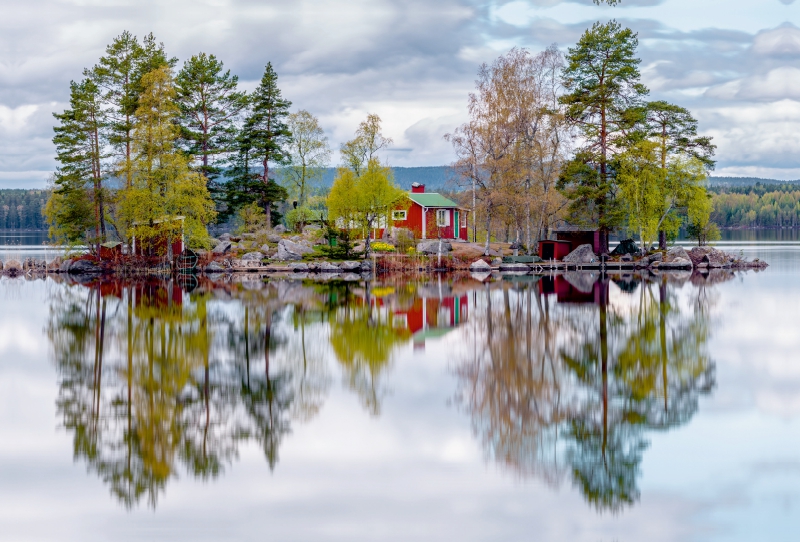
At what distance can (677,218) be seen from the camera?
52.6 m

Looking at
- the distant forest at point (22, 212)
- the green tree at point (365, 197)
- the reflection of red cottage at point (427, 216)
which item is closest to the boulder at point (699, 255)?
the reflection of red cottage at point (427, 216)

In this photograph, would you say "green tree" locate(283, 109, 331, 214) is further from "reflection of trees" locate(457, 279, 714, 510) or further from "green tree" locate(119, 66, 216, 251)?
"reflection of trees" locate(457, 279, 714, 510)

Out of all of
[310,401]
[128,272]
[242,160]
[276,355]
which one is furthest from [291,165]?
[310,401]

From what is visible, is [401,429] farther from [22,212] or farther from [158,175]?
[22,212]

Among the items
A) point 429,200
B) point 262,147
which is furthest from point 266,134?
point 429,200

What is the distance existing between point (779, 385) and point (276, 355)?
1025cm

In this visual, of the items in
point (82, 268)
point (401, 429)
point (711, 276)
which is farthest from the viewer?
point (82, 268)

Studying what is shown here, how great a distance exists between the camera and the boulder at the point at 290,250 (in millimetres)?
52125

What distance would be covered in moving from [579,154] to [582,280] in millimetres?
11452

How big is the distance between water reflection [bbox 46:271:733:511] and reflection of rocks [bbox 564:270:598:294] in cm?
565

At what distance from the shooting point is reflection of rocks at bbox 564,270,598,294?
36.6 meters

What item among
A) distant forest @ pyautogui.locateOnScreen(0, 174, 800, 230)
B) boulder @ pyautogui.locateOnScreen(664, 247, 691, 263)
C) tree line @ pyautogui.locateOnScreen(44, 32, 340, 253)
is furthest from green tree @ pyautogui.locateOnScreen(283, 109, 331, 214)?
distant forest @ pyautogui.locateOnScreen(0, 174, 800, 230)

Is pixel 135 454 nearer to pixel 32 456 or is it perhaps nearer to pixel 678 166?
pixel 32 456

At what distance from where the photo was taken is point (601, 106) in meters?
50.8
